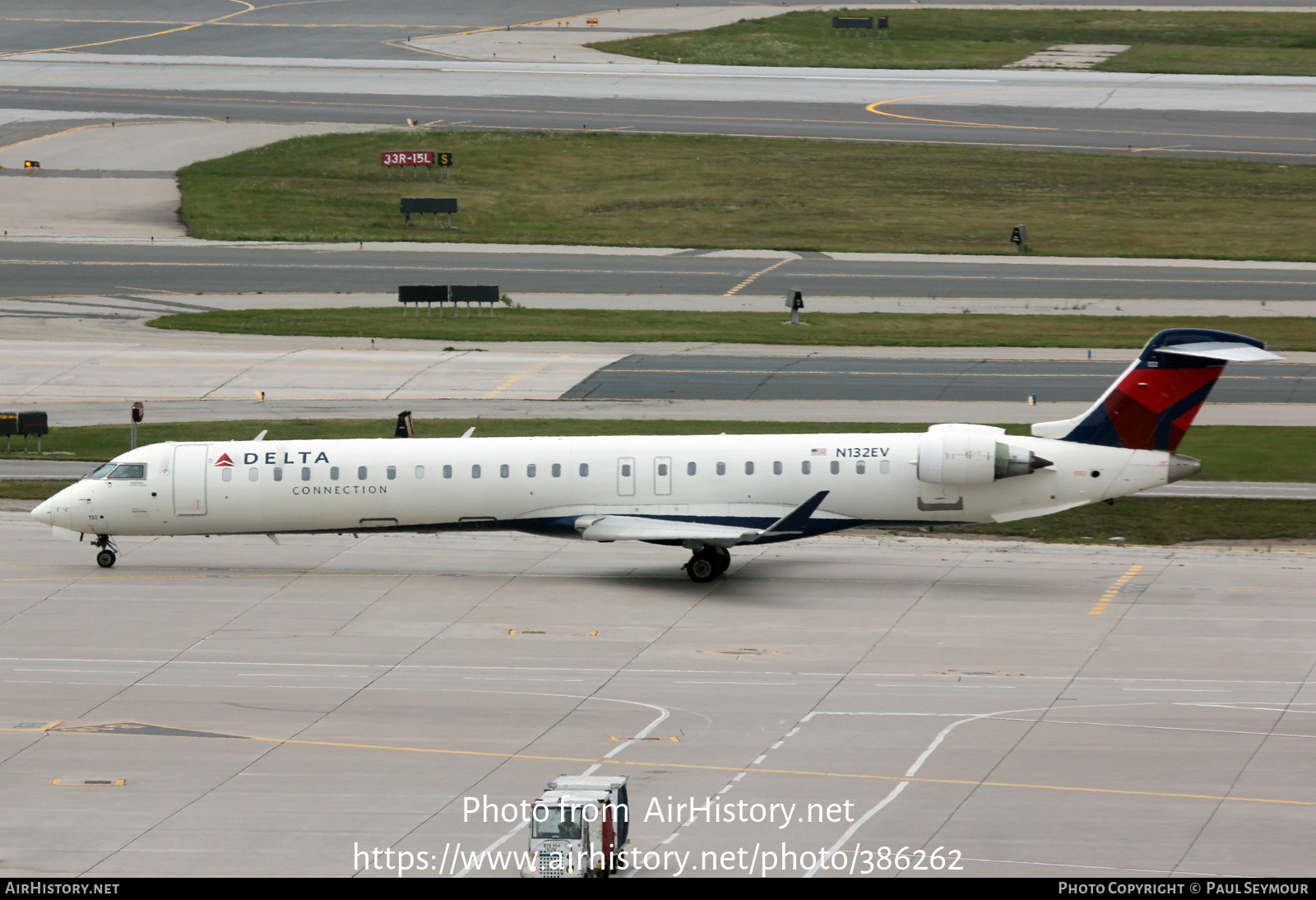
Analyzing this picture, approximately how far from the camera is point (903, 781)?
2548cm

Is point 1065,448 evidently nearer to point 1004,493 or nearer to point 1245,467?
point 1004,493

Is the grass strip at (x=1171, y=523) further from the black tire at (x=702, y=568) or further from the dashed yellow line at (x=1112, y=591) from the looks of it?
the black tire at (x=702, y=568)

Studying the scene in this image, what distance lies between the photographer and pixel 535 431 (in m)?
50.2

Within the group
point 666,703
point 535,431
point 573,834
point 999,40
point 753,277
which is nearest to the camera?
point 573,834

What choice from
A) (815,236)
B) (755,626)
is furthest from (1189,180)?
(755,626)

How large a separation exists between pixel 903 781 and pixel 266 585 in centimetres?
1848

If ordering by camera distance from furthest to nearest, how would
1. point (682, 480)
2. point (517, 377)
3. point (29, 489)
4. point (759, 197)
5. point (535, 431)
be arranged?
1. point (759, 197)
2. point (517, 377)
3. point (535, 431)
4. point (29, 489)
5. point (682, 480)

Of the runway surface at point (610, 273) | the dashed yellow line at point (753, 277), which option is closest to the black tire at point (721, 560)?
the runway surface at point (610, 273)

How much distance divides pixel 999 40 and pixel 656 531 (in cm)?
9329

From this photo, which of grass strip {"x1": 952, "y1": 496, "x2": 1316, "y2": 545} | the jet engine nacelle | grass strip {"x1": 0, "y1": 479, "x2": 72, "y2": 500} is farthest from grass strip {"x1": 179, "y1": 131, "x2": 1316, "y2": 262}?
the jet engine nacelle

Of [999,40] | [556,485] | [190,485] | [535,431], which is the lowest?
[535,431]

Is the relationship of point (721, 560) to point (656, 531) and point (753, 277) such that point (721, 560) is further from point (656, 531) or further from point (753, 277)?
point (753, 277)

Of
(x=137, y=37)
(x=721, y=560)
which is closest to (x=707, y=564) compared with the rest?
(x=721, y=560)
